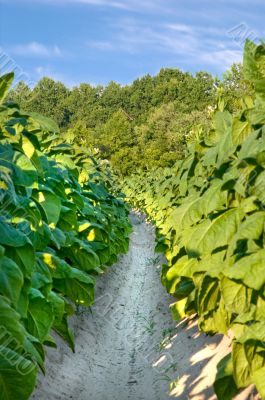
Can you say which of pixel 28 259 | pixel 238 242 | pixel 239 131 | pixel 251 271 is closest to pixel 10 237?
pixel 28 259

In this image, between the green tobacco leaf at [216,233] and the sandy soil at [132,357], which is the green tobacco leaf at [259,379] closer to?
the sandy soil at [132,357]

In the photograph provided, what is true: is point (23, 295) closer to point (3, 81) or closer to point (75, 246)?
point (3, 81)

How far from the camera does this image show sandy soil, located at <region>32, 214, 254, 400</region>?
384 cm

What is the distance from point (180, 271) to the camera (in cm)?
439

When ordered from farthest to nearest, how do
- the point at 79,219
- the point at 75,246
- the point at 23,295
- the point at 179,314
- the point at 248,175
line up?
the point at 79,219 → the point at 179,314 → the point at 75,246 → the point at 248,175 → the point at 23,295

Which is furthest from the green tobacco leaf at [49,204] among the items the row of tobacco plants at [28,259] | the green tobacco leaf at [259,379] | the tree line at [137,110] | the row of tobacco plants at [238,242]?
the tree line at [137,110]

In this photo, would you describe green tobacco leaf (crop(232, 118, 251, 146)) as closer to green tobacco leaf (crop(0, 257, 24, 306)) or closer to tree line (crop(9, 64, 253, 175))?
Answer: green tobacco leaf (crop(0, 257, 24, 306))

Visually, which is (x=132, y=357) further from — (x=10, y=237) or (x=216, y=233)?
(x=10, y=237)

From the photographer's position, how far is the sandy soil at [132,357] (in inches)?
151

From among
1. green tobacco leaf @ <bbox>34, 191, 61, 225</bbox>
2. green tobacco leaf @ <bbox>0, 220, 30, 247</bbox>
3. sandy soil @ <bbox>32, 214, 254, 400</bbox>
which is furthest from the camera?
sandy soil @ <bbox>32, 214, 254, 400</bbox>

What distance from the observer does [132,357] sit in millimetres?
4914

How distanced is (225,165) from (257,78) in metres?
0.62

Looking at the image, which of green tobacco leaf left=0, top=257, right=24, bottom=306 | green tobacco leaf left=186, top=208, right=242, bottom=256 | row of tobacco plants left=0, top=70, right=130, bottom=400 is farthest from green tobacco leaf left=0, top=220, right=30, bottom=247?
green tobacco leaf left=186, top=208, right=242, bottom=256

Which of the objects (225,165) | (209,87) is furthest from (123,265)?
(209,87)
